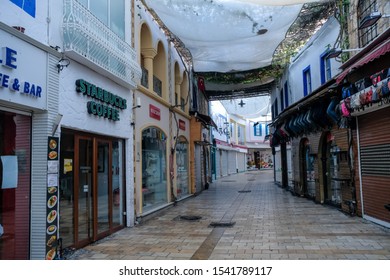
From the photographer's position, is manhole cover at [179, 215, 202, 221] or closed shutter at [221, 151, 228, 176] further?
closed shutter at [221, 151, 228, 176]

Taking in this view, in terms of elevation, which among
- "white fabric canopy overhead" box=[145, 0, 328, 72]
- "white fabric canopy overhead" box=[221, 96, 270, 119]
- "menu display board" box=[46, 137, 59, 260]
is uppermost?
"white fabric canopy overhead" box=[221, 96, 270, 119]

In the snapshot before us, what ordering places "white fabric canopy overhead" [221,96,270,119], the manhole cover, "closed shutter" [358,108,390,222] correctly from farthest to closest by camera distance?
"white fabric canopy overhead" [221,96,270,119] → the manhole cover → "closed shutter" [358,108,390,222]

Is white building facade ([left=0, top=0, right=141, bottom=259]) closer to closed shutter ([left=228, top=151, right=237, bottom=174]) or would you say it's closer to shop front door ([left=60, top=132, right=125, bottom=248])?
shop front door ([left=60, top=132, right=125, bottom=248])

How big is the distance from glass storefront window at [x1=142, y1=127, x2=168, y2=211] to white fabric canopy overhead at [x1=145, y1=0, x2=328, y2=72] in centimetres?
297

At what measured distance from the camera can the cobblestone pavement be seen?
5.86m

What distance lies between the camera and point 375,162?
7969 millimetres

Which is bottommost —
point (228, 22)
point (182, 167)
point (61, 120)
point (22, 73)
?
point (182, 167)

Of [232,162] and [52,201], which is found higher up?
[232,162]

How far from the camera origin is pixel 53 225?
5352 millimetres

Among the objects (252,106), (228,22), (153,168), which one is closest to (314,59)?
(228,22)

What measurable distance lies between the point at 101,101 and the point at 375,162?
6268 millimetres

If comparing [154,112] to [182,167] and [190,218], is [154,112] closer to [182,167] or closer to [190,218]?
[190,218]

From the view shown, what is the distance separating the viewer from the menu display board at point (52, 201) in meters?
5.23

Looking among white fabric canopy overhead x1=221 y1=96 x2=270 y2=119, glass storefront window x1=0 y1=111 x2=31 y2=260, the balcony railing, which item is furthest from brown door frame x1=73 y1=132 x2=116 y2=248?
white fabric canopy overhead x1=221 y1=96 x2=270 y2=119
